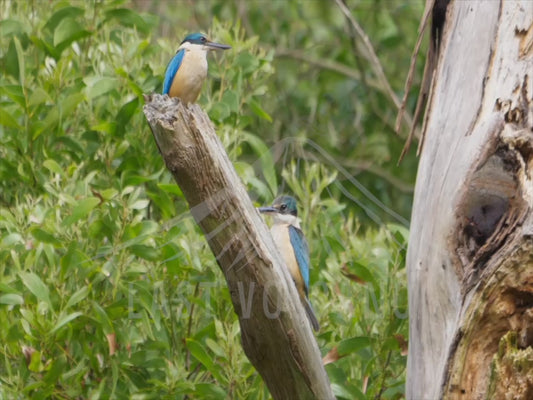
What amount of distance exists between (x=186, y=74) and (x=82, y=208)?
0.80 m

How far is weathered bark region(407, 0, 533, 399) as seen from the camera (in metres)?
3.15

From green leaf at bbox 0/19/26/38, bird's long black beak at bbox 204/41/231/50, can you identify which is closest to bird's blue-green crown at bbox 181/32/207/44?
bird's long black beak at bbox 204/41/231/50

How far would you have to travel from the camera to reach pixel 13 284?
173 inches

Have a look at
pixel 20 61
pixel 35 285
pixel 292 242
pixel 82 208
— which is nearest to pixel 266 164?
pixel 292 242

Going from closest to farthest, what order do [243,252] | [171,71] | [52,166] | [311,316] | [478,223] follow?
1. [243,252]
2. [478,223]
3. [311,316]
4. [52,166]
5. [171,71]

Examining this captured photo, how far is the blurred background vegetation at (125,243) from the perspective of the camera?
14.1 feet

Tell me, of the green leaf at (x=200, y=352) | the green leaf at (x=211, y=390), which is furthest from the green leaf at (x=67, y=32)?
the green leaf at (x=211, y=390)

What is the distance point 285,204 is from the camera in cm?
484

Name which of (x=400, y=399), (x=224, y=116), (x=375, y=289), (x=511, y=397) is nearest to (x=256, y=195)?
(x=224, y=116)

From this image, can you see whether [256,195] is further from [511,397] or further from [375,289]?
[511,397]

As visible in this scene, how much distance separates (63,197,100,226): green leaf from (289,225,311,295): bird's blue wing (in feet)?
2.96

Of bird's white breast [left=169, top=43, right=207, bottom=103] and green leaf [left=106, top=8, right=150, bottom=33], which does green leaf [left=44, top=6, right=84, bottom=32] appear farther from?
bird's white breast [left=169, top=43, right=207, bottom=103]

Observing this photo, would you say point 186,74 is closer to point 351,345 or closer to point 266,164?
point 266,164

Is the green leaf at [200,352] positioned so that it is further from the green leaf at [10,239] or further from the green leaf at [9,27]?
the green leaf at [9,27]
